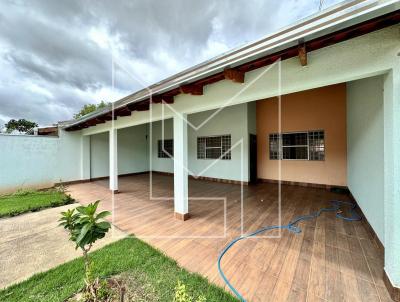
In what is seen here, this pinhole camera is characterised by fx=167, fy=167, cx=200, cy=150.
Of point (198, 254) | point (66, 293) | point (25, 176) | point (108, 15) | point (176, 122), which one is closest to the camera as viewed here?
point (66, 293)

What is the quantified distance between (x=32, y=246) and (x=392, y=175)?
502 cm

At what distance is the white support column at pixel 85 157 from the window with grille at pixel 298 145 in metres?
8.75

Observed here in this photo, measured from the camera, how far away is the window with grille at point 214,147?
784 cm

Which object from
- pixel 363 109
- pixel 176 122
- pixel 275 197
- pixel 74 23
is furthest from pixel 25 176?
pixel 363 109

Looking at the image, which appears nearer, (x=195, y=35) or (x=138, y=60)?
(x=195, y=35)

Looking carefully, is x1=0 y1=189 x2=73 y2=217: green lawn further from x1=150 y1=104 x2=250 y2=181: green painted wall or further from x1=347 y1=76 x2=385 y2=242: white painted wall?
x1=347 y1=76 x2=385 y2=242: white painted wall

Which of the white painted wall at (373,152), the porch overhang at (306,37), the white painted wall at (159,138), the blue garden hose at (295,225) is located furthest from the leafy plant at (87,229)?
the white painted wall at (159,138)

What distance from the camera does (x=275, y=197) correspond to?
5.32 metres

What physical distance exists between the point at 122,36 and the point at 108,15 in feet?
3.02

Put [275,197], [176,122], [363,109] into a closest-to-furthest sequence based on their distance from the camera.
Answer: [363,109], [176,122], [275,197]

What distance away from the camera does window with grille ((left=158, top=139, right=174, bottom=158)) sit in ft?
33.9

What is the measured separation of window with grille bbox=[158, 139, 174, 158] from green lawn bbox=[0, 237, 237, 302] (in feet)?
26.0

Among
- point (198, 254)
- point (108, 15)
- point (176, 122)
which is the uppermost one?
point (108, 15)

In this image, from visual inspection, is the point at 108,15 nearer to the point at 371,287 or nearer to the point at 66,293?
the point at 66,293
